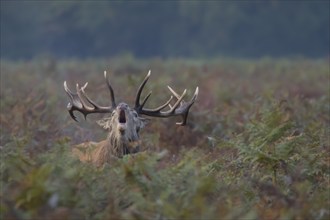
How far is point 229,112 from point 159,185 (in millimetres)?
9233

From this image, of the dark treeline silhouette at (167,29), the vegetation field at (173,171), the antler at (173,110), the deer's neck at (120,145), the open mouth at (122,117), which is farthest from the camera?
the dark treeline silhouette at (167,29)

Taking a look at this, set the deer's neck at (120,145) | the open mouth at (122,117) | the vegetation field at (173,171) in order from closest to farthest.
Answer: the vegetation field at (173,171) → the open mouth at (122,117) → the deer's neck at (120,145)

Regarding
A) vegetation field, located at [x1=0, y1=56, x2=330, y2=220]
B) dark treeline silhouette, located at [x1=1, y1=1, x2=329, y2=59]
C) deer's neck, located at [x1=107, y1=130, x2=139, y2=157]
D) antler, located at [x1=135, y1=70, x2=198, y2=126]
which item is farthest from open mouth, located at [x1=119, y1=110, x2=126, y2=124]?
dark treeline silhouette, located at [x1=1, y1=1, x2=329, y2=59]

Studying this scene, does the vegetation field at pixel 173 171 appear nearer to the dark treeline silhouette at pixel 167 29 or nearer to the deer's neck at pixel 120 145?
the deer's neck at pixel 120 145

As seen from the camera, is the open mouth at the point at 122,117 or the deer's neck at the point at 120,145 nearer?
the open mouth at the point at 122,117

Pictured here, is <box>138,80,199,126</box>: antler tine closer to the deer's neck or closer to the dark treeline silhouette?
the deer's neck

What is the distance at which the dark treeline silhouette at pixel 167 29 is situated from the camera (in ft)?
140

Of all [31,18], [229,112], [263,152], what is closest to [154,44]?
[31,18]

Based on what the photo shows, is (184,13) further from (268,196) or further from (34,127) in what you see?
(268,196)

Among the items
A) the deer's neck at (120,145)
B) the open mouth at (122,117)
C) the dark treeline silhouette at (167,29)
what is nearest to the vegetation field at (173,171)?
the deer's neck at (120,145)

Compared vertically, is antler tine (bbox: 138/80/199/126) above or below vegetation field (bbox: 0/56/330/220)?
above

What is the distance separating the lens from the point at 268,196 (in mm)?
8133

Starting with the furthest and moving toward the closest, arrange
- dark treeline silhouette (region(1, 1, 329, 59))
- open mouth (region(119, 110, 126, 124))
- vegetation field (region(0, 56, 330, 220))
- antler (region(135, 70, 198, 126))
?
dark treeline silhouette (region(1, 1, 329, 59)) < antler (region(135, 70, 198, 126)) < open mouth (region(119, 110, 126, 124)) < vegetation field (region(0, 56, 330, 220))

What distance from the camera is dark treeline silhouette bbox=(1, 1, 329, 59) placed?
140 ft
